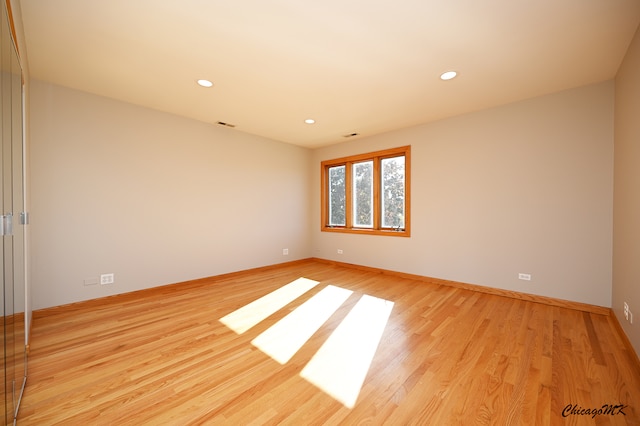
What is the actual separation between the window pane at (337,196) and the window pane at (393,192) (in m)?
0.93

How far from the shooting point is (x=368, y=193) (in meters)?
5.15

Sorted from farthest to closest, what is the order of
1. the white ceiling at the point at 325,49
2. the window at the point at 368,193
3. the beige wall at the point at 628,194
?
1. the window at the point at 368,193
2. the beige wall at the point at 628,194
3. the white ceiling at the point at 325,49

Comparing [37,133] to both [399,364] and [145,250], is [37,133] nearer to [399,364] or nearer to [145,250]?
[145,250]

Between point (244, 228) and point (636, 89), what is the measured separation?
492cm

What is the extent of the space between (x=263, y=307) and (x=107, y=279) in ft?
6.76

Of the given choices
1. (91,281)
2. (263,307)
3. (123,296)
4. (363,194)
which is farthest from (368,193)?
(91,281)

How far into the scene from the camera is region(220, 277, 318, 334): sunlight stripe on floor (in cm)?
264

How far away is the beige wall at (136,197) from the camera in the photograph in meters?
2.92

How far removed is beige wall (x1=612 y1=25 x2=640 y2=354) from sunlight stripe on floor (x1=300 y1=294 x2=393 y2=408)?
196cm

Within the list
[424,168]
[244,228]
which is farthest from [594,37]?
[244,228]

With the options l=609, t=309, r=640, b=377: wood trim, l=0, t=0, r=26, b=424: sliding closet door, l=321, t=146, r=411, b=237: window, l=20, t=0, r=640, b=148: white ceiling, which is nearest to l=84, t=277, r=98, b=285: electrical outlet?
l=0, t=0, r=26, b=424: sliding closet door

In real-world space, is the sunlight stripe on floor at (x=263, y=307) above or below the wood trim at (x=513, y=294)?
below

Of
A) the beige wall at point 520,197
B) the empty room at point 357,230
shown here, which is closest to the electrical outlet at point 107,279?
the empty room at point 357,230

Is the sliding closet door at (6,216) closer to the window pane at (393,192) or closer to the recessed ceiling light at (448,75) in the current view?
the recessed ceiling light at (448,75)
